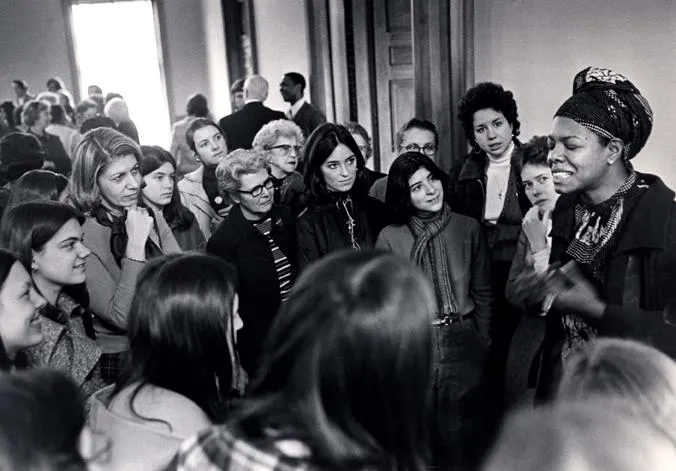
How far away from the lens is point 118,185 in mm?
2799

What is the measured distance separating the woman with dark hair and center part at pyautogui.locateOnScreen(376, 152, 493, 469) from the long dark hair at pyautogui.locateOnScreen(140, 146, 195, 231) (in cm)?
104

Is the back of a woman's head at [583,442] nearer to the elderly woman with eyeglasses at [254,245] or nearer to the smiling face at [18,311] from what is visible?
the smiling face at [18,311]

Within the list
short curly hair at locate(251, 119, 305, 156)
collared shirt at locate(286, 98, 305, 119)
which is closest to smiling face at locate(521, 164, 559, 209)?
short curly hair at locate(251, 119, 305, 156)

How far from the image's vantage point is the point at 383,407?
1094 mm

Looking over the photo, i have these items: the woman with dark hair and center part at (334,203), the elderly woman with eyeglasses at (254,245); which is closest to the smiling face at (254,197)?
the elderly woman with eyeglasses at (254,245)

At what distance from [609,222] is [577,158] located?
0.19m

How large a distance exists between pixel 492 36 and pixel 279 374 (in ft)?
13.3

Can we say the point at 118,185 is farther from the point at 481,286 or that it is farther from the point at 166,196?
the point at 481,286

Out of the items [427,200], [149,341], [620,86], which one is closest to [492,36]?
[427,200]

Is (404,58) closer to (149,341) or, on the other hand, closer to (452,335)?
(452,335)

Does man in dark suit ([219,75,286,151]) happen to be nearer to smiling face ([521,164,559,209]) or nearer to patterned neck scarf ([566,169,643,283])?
smiling face ([521,164,559,209])

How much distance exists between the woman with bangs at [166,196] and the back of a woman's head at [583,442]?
8.40 ft

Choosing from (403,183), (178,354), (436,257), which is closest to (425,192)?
(403,183)

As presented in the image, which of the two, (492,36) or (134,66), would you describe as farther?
(134,66)
